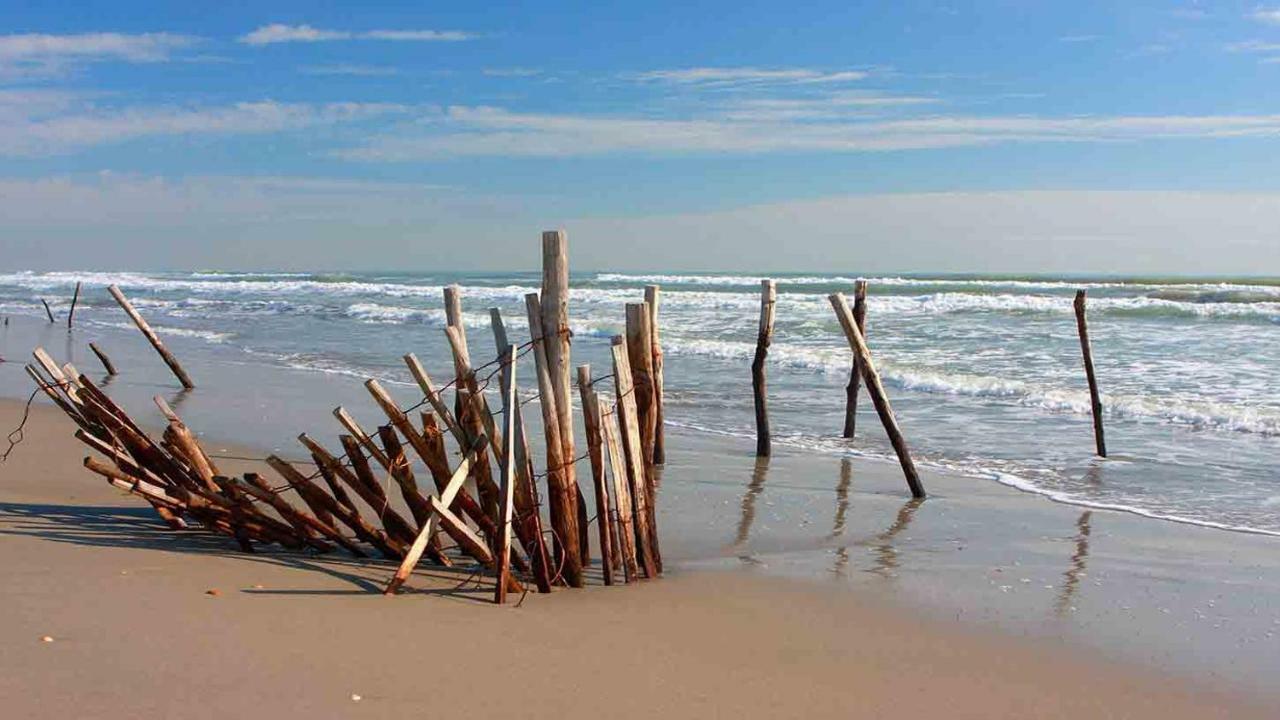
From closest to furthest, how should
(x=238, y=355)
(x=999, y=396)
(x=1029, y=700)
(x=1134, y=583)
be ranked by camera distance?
1. (x=1029, y=700)
2. (x=1134, y=583)
3. (x=999, y=396)
4. (x=238, y=355)

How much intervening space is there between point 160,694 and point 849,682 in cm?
253

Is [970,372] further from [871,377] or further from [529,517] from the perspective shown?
[529,517]

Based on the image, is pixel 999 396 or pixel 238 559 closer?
pixel 238 559

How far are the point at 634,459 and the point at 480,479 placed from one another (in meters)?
0.80

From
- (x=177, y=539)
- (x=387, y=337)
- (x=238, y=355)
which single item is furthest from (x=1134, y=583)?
(x=387, y=337)

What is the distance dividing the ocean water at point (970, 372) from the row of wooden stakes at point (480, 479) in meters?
4.39

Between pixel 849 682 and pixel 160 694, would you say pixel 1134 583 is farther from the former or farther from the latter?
pixel 160 694

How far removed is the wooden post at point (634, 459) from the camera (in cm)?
554

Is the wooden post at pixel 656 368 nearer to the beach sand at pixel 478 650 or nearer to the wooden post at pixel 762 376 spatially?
the wooden post at pixel 762 376

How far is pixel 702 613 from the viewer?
5164 millimetres

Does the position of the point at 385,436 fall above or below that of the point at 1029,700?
above

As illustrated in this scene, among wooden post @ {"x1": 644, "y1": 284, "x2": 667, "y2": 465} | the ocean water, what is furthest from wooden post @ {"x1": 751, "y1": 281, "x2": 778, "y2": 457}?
wooden post @ {"x1": 644, "y1": 284, "x2": 667, "y2": 465}

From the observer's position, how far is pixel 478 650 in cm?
430

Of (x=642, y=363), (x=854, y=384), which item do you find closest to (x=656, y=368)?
(x=642, y=363)
